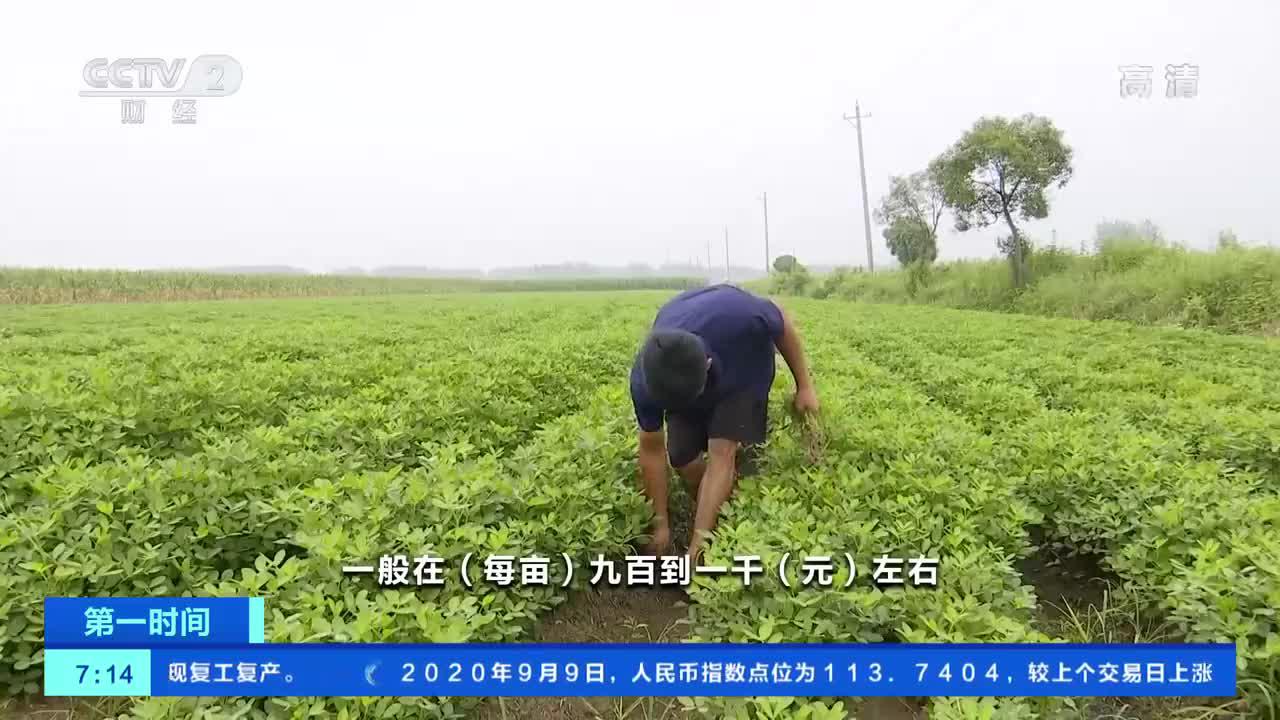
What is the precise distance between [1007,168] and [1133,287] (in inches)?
236

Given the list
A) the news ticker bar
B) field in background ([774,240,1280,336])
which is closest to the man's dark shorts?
the news ticker bar

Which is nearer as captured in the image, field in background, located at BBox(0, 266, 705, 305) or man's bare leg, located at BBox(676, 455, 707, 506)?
man's bare leg, located at BBox(676, 455, 707, 506)

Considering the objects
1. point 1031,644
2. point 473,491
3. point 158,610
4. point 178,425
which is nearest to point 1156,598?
point 1031,644

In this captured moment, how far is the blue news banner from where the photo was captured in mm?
1998

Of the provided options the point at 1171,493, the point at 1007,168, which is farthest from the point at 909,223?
the point at 1171,493

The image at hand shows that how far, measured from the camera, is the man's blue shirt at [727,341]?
3279 mm

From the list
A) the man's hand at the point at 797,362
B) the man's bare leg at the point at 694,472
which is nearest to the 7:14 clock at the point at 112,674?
the man's bare leg at the point at 694,472

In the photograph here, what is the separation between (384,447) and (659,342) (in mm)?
2259

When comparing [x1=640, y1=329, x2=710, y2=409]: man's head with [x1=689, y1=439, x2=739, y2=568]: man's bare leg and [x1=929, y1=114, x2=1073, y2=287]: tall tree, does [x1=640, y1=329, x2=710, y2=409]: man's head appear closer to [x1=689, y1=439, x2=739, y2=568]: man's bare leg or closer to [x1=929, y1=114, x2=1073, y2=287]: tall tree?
[x1=689, y1=439, x2=739, y2=568]: man's bare leg

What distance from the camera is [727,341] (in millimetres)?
3289

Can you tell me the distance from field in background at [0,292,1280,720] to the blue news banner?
72 mm

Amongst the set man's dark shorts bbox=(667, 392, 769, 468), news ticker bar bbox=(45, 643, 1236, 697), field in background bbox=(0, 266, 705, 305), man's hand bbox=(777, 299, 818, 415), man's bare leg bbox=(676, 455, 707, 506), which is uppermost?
field in background bbox=(0, 266, 705, 305)

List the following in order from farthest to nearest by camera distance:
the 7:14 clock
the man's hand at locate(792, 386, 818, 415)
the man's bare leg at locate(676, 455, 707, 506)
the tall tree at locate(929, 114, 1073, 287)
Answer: the tall tree at locate(929, 114, 1073, 287) < the man's bare leg at locate(676, 455, 707, 506) < the man's hand at locate(792, 386, 818, 415) < the 7:14 clock

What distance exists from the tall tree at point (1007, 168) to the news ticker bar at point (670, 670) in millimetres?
23816
